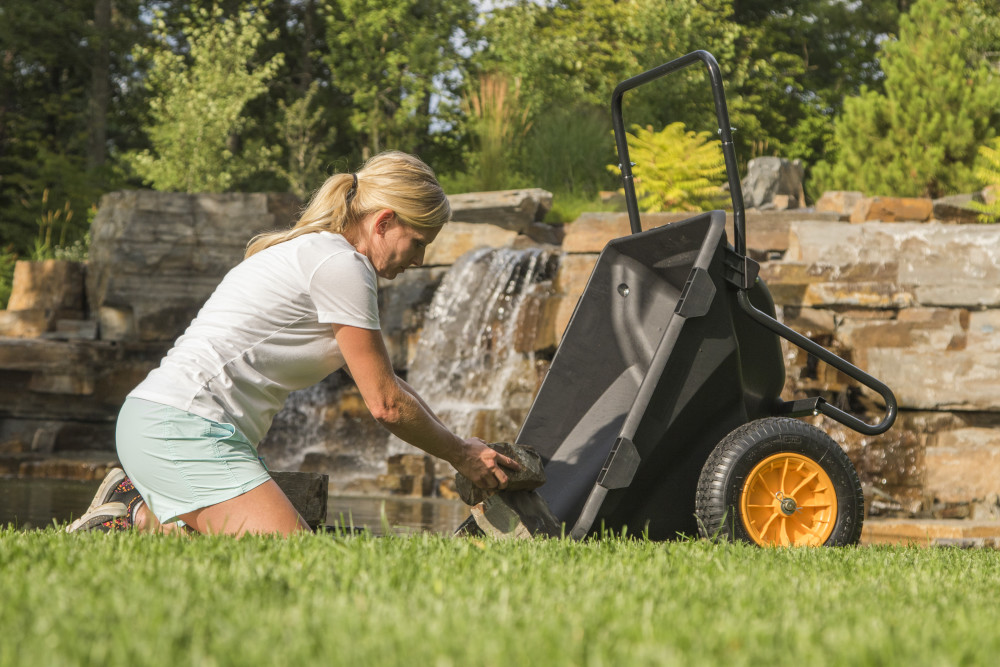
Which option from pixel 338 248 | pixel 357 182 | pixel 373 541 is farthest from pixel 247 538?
pixel 357 182

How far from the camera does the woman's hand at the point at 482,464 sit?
3057mm

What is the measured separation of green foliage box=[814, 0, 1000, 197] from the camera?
14664 millimetres

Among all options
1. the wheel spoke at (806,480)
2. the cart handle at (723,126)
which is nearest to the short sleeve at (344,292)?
the cart handle at (723,126)

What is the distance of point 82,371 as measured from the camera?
11.3m

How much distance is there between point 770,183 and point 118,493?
42.3 ft

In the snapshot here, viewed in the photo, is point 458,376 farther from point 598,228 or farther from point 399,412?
point 399,412

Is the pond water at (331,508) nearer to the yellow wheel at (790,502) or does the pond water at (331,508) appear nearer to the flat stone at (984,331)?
the yellow wheel at (790,502)

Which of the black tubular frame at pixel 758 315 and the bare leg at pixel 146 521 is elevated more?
the black tubular frame at pixel 758 315

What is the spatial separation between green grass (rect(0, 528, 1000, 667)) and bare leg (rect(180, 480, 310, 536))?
0.83 ft

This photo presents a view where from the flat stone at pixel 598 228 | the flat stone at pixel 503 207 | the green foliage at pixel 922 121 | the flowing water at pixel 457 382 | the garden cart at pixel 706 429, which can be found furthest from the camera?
the green foliage at pixel 922 121

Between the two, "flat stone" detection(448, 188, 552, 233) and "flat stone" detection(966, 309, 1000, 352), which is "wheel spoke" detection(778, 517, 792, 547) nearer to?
"flat stone" detection(966, 309, 1000, 352)

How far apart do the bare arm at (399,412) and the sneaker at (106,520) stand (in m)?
1.06

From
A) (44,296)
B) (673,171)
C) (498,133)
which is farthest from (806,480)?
(498,133)

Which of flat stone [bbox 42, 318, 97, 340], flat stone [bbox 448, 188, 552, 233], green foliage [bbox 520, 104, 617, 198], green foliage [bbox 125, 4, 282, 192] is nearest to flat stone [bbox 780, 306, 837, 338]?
flat stone [bbox 448, 188, 552, 233]
